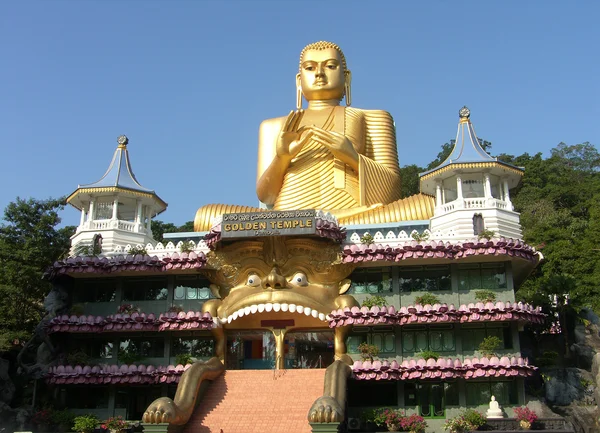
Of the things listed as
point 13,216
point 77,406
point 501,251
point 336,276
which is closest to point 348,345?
point 336,276

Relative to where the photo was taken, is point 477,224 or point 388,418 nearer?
point 388,418

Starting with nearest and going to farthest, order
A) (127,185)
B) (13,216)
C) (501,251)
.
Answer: (501,251), (127,185), (13,216)

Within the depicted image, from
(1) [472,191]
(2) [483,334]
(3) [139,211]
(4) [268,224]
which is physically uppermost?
(1) [472,191]

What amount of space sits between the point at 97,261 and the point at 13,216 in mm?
8157

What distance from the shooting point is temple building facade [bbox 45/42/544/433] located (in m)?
20.9

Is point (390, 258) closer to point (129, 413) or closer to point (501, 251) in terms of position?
point (501, 251)

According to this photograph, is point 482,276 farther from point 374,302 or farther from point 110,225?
point 110,225

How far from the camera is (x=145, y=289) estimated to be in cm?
2464

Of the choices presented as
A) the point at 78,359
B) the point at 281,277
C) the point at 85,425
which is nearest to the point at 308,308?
the point at 281,277

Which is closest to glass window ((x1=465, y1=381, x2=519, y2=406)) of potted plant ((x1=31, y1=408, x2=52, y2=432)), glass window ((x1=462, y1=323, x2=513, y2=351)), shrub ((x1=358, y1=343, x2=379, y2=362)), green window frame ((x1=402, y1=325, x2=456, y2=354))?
glass window ((x1=462, y1=323, x2=513, y2=351))

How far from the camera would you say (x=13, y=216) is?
29.2 metres

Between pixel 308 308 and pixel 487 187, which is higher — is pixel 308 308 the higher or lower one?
the lower one

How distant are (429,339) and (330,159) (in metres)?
9.99

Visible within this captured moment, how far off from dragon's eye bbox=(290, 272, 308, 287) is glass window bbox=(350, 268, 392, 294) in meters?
1.72
